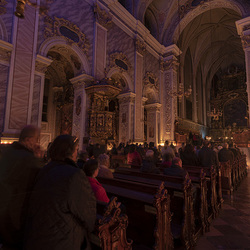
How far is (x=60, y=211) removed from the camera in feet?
3.77

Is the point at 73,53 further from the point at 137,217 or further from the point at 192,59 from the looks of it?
the point at 192,59

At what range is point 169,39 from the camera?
14969mm

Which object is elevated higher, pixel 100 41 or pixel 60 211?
pixel 100 41

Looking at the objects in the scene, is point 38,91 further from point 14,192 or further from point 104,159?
point 14,192

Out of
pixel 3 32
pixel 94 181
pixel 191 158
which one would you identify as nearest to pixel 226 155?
pixel 191 158

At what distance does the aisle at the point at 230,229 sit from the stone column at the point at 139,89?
750 cm

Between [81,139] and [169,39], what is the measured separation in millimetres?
12051

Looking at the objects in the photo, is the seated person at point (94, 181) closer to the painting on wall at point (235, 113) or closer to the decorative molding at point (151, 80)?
the decorative molding at point (151, 80)

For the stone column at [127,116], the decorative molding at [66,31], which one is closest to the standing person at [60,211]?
the decorative molding at [66,31]

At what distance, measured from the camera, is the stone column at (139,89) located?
11.6 metres

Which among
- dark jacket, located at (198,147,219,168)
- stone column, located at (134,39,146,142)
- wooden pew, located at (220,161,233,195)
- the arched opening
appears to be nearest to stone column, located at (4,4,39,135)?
the arched opening

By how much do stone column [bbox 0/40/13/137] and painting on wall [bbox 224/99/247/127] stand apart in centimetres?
2581

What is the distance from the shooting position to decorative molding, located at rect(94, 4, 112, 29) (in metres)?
9.19

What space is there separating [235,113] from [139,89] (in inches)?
721
